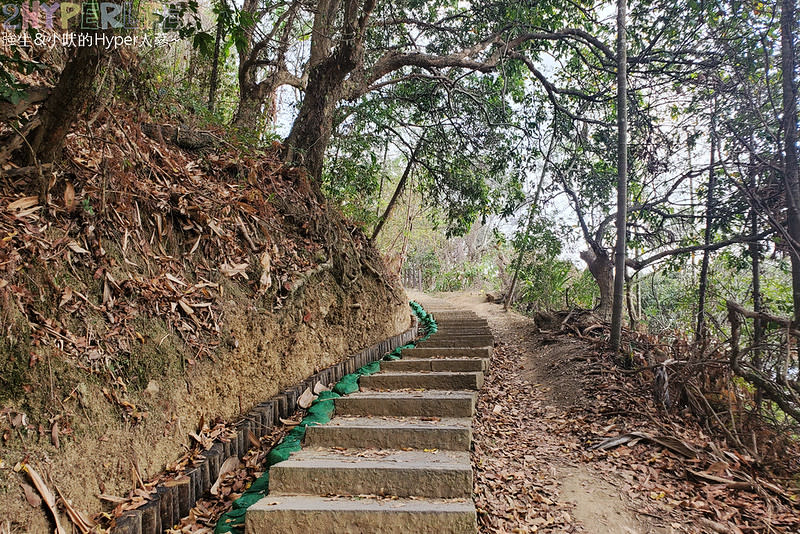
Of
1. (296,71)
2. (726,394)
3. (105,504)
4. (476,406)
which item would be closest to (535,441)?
(476,406)

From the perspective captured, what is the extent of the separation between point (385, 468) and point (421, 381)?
1.76m

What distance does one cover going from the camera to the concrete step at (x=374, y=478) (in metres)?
2.94

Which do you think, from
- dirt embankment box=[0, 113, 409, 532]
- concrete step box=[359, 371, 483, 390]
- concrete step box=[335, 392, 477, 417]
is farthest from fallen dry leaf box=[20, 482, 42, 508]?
concrete step box=[359, 371, 483, 390]

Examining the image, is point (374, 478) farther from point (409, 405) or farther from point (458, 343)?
point (458, 343)

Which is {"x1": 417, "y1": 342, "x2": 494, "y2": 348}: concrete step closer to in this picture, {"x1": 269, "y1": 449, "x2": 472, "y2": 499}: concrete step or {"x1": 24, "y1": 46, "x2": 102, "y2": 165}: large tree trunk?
{"x1": 269, "y1": 449, "x2": 472, "y2": 499}: concrete step

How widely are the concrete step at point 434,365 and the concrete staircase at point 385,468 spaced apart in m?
0.65

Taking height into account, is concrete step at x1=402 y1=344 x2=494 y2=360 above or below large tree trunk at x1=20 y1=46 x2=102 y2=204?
below

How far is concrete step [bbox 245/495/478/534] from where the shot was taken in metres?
2.62

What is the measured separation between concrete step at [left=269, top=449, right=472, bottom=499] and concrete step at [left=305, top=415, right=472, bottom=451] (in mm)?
341

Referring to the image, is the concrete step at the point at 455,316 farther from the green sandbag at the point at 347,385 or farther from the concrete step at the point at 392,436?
the concrete step at the point at 392,436

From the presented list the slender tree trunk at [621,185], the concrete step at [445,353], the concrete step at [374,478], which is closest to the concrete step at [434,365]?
the concrete step at [445,353]

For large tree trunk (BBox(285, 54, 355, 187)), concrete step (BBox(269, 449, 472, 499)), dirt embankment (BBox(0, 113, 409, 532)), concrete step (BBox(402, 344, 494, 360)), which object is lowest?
concrete step (BBox(269, 449, 472, 499))

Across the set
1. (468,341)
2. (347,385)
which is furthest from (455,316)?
(347,385)

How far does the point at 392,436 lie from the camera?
11.7 ft
